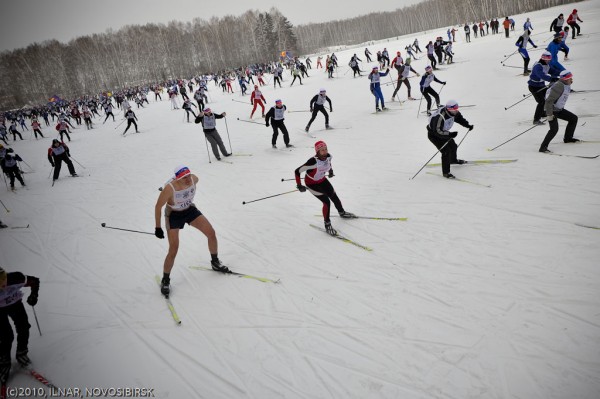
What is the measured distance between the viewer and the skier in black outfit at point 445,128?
6461 mm

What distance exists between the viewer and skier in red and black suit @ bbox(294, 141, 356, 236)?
5.11m

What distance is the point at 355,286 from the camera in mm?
4160

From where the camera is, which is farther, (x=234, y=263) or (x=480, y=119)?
(x=480, y=119)

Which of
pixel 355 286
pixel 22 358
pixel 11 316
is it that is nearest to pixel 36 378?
pixel 22 358

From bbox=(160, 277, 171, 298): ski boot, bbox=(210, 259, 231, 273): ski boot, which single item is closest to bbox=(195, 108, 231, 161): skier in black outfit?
bbox=(210, 259, 231, 273): ski boot

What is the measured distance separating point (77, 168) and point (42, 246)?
746cm

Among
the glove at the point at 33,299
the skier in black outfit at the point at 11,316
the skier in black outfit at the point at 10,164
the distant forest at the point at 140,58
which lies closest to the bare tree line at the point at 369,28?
the distant forest at the point at 140,58

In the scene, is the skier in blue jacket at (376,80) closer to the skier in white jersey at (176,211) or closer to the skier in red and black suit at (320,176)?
the skier in red and black suit at (320,176)

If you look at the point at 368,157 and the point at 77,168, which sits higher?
the point at 77,168

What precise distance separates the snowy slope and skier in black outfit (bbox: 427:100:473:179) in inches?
17.3

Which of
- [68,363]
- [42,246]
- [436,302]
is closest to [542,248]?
[436,302]

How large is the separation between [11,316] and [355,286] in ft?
13.4

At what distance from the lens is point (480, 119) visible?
9867mm

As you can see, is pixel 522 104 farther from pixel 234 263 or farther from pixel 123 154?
pixel 123 154
